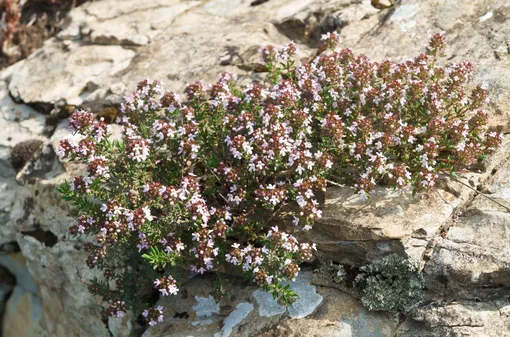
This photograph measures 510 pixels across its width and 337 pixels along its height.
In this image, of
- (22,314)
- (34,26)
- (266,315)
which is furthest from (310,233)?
(34,26)

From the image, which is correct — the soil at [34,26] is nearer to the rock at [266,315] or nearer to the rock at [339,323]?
the rock at [266,315]

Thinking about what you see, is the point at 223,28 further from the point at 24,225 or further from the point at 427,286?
the point at 427,286

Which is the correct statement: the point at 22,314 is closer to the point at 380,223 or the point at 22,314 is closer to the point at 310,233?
the point at 310,233

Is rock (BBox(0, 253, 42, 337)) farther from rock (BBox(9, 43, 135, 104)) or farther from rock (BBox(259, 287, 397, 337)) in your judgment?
rock (BBox(259, 287, 397, 337))

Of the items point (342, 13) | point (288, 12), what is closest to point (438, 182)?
point (342, 13)

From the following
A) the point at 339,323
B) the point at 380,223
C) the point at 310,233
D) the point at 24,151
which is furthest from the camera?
the point at 24,151

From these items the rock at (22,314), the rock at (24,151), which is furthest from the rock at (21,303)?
the rock at (24,151)
